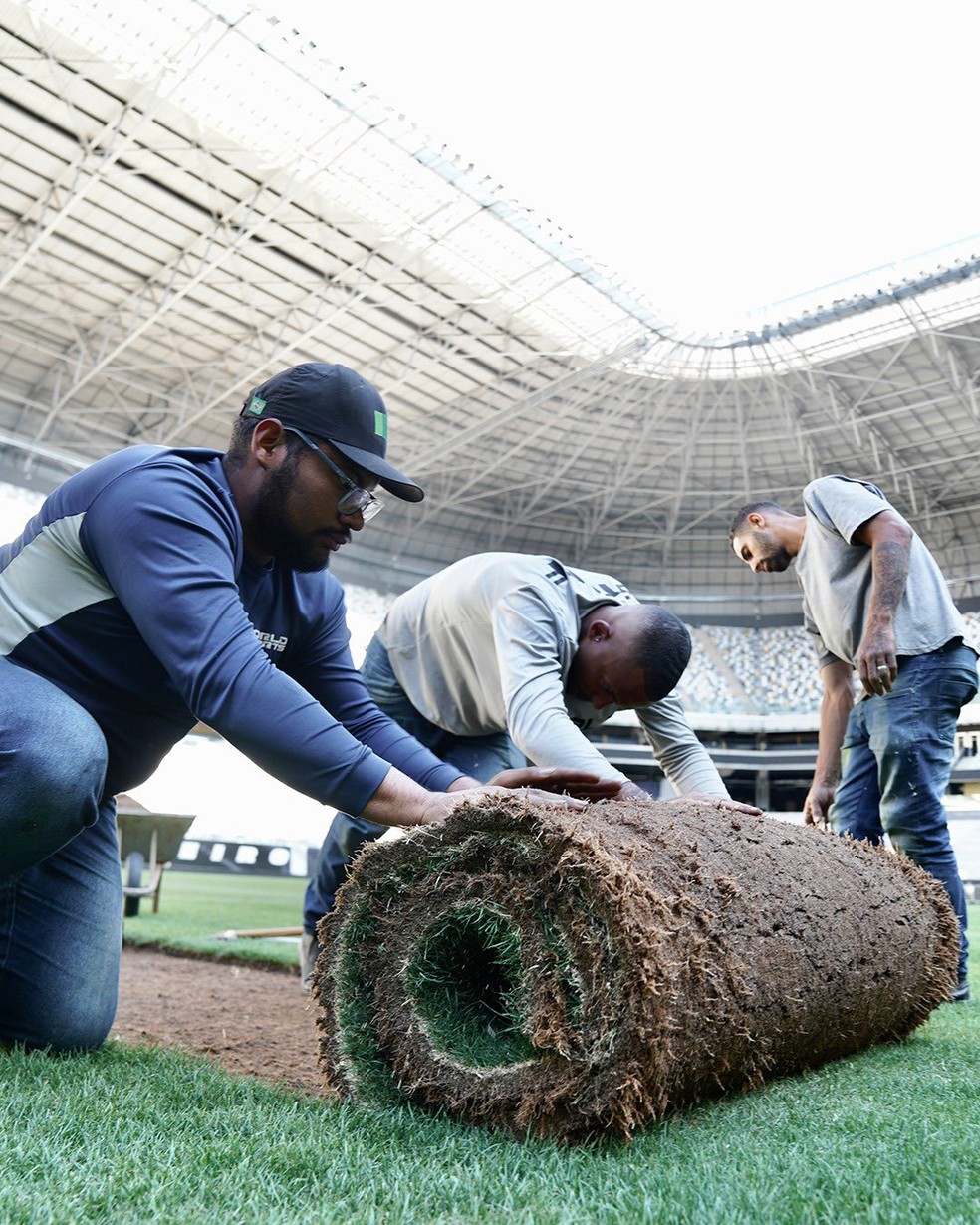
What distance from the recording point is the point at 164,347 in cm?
1953

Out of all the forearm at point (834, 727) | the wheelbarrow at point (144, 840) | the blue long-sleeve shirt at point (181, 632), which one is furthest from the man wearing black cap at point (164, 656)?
the wheelbarrow at point (144, 840)

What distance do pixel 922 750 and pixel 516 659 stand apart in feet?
4.56

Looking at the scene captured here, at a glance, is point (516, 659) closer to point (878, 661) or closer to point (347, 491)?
point (347, 491)

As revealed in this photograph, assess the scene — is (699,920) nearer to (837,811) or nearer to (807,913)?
(807,913)

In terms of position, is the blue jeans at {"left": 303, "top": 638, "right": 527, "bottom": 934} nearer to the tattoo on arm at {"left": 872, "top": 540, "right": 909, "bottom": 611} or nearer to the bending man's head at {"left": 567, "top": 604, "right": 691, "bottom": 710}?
the bending man's head at {"left": 567, "top": 604, "right": 691, "bottom": 710}

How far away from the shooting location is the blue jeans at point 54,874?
1807 mm

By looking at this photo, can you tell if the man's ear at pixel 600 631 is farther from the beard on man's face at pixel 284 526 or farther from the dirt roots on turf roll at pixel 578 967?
the beard on man's face at pixel 284 526

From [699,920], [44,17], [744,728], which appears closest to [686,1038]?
[699,920]

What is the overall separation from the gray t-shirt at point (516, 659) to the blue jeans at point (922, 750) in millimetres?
551

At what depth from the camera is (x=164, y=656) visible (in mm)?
1712

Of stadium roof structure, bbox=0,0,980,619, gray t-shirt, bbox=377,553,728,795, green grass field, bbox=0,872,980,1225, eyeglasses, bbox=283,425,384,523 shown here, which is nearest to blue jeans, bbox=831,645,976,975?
Result: gray t-shirt, bbox=377,553,728,795

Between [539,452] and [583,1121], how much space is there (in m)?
24.1

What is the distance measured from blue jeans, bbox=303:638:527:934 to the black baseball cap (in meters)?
1.63

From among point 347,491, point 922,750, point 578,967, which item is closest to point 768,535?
point 922,750
